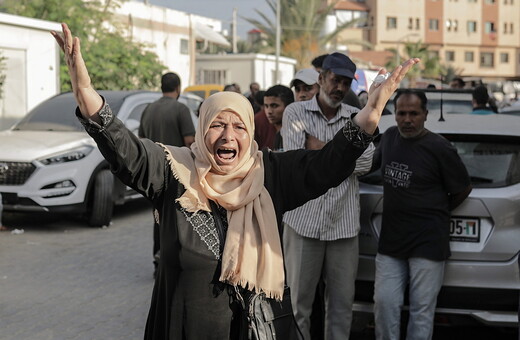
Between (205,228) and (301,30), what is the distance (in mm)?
49267

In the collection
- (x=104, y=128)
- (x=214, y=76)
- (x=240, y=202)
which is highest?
(x=214, y=76)

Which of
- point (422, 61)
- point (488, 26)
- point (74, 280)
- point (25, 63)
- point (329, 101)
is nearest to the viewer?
point (329, 101)

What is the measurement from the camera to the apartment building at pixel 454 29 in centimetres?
9656

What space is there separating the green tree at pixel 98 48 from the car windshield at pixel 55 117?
8947mm

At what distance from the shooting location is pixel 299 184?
12.2 feet

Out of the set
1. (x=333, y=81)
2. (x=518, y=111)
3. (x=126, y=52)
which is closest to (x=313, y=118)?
(x=333, y=81)

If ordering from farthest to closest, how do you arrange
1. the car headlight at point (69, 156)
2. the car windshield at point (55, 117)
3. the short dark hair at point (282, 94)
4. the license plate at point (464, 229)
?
the car windshield at point (55, 117), the car headlight at point (69, 156), the short dark hair at point (282, 94), the license plate at point (464, 229)

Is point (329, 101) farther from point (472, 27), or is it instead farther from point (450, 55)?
point (472, 27)

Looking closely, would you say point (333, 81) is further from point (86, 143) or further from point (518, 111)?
point (518, 111)

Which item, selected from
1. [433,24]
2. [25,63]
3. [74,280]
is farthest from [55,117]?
[433,24]

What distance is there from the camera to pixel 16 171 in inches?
434

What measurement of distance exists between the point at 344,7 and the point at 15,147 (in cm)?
9004

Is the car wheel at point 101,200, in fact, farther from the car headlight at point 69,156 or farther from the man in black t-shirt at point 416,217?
the man in black t-shirt at point 416,217

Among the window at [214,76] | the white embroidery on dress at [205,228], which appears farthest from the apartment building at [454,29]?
the white embroidery on dress at [205,228]
